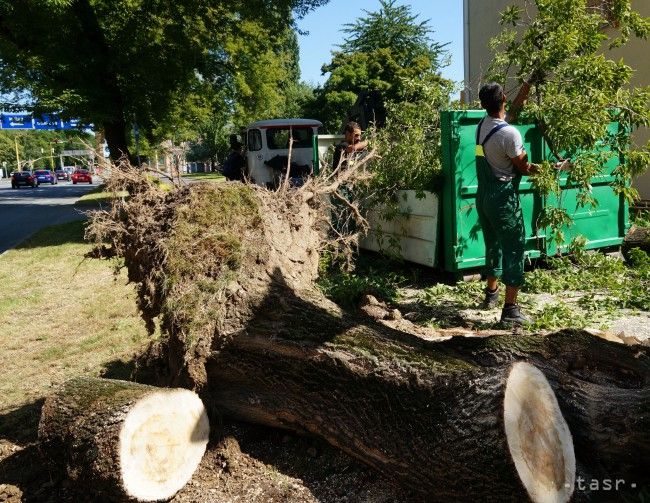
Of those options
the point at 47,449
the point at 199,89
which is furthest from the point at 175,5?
the point at 47,449

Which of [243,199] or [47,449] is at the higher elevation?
[243,199]

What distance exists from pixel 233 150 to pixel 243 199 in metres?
6.88

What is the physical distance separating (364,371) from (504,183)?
8.95ft

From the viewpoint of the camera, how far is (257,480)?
10.8ft

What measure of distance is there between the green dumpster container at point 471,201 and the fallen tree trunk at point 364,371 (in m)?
2.56

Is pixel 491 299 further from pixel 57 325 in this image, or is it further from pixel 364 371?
pixel 57 325

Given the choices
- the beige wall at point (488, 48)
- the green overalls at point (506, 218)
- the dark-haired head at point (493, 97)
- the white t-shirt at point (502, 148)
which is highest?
the beige wall at point (488, 48)

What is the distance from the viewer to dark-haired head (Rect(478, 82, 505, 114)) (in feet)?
16.5

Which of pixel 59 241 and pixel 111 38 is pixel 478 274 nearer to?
pixel 59 241

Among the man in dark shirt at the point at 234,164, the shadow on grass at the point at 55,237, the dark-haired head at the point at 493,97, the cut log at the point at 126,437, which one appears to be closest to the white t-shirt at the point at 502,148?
the dark-haired head at the point at 493,97

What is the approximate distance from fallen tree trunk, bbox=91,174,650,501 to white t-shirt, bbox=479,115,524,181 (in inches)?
78.2

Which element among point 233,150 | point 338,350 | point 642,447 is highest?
point 233,150

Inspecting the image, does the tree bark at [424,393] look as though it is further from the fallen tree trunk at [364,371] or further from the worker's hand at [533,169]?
the worker's hand at [533,169]

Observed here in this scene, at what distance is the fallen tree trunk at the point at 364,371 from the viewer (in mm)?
2596
